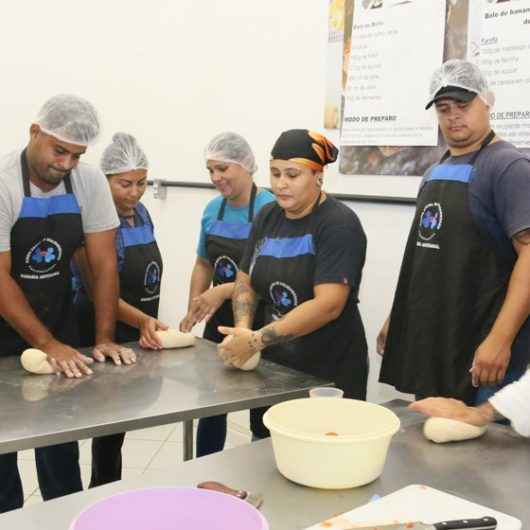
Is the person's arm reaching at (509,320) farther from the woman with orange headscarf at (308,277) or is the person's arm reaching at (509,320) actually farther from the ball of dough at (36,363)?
the ball of dough at (36,363)

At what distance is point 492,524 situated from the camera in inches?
37.3

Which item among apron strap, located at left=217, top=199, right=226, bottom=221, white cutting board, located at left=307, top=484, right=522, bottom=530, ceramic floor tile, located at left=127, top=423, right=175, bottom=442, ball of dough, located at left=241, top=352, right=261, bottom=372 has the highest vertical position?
apron strap, located at left=217, top=199, right=226, bottom=221

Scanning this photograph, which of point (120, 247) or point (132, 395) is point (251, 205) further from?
point (132, 395)

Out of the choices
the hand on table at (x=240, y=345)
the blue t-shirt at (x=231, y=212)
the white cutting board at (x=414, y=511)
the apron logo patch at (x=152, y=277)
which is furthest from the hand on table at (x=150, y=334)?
the white cutting board at (x=414, y=511)

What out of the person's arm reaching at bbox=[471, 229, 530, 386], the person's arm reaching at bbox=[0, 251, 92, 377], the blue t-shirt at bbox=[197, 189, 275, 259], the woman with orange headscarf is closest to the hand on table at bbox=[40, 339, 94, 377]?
the person's arm reaching at bbox=[0, 251, 92, 377]

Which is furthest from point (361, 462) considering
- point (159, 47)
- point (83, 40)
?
point (83, 40)

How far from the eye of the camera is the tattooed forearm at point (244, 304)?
2141mm

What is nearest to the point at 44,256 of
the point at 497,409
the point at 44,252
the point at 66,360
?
the point at 44,252

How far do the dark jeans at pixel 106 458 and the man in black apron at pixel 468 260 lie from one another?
103 centimetres

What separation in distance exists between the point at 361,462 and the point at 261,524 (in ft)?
0.90

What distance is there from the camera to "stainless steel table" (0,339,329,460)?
147 centimetres

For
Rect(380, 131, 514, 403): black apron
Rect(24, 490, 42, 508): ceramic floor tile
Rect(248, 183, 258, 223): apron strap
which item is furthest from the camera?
Rect(24, 490, 42, 508): ceramic floor tile

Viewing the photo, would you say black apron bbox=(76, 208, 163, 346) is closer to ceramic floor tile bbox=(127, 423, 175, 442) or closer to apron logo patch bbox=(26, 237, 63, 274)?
apron logo patch bbox=(26, 237, 63, 274)

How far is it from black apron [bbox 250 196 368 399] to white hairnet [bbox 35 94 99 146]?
2.08ft
